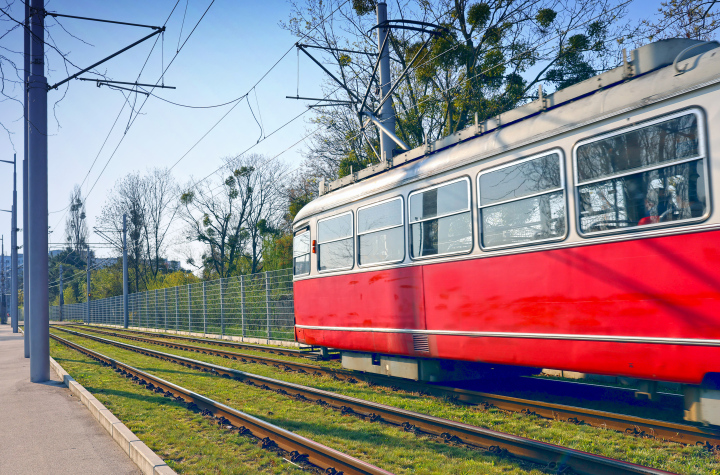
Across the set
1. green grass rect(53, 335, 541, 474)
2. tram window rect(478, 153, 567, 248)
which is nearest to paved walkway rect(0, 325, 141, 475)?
green grass rect(53, 335, 541, 474)

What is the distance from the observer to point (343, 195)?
10.5 metres

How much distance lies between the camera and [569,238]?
19.9 feet

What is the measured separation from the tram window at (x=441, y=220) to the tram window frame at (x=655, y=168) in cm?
163

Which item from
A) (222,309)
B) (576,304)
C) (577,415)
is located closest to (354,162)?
(222,309)

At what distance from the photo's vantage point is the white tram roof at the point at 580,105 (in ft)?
17.2

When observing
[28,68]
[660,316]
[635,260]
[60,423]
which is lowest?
[60,423]

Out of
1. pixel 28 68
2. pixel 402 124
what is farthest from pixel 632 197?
pixel 402 124

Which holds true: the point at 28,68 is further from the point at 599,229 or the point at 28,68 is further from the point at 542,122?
the point at 599,229

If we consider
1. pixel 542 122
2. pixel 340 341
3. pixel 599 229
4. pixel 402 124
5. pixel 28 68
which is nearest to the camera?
pixel 599 229

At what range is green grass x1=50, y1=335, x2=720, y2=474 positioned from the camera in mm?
4879

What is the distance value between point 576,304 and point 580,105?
2081 millimetres

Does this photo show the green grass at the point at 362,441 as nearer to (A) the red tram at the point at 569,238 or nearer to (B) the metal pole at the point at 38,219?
(A) the red tram at the point at 569,238

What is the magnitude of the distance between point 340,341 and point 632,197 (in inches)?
239

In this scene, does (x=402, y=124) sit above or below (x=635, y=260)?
above
